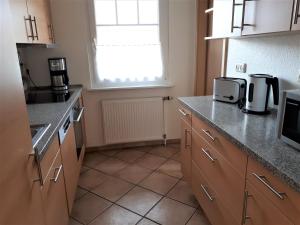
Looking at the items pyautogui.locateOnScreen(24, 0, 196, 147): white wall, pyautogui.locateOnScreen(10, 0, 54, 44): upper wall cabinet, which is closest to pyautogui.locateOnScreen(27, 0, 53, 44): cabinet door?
pyautogui.locateOnScreen(10, 0, 54, 44): upper wall cabinet

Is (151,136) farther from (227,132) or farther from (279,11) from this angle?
(279,11)

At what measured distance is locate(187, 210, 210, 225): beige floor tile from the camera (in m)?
1.89

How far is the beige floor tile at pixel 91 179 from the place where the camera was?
2.46m

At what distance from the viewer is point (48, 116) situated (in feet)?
5.54

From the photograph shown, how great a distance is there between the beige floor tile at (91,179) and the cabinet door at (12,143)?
4.72 feet

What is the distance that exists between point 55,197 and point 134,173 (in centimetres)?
129

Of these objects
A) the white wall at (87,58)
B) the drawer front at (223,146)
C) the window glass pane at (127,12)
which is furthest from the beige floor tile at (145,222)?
the window glass pane at (127,12)

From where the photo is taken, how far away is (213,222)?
5.43 ft

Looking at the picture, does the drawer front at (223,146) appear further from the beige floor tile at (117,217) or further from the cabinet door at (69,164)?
the cabinet door at (69,164)

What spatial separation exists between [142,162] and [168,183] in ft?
Result: 1.84

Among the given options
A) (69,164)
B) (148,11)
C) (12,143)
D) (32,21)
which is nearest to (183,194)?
(69,164)

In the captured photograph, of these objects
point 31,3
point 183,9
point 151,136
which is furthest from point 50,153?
point 183,9

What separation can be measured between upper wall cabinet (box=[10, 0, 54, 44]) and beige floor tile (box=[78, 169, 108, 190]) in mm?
1446

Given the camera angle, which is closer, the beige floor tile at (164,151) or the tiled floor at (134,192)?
the tiled floor at (134,192)
